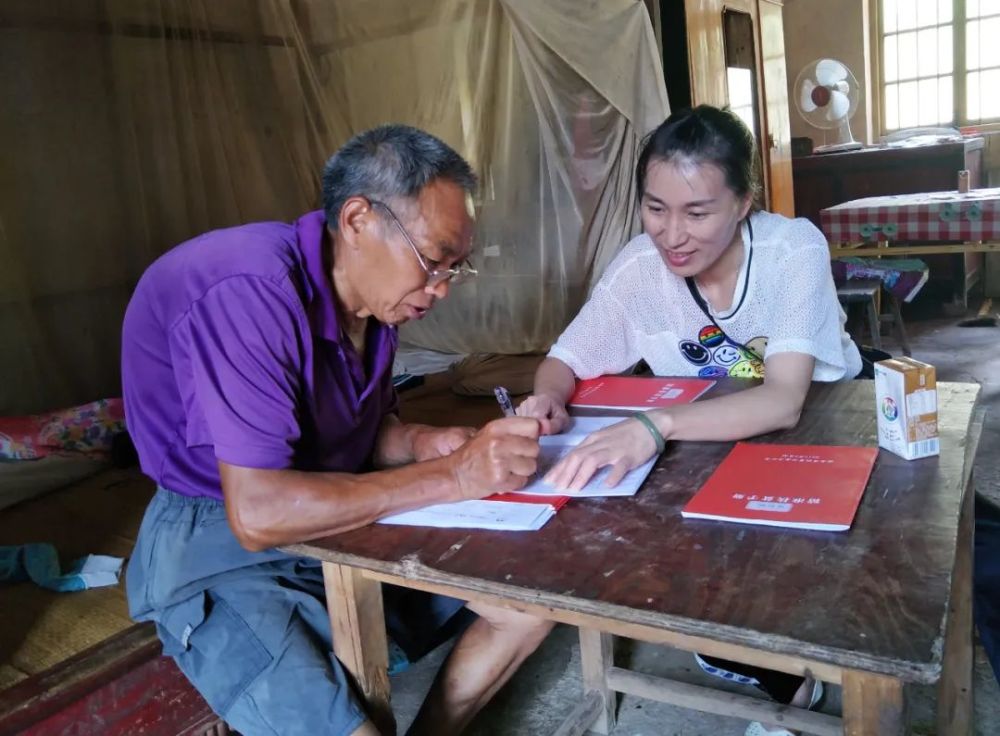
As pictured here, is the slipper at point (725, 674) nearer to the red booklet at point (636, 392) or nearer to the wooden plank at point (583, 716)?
the wooden plank at point (583, 716)

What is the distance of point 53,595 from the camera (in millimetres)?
1989

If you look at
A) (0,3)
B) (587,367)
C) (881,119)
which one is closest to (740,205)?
(587,367)

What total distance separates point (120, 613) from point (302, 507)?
1009 millimetres

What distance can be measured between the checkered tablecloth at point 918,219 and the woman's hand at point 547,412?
3731 millimetres

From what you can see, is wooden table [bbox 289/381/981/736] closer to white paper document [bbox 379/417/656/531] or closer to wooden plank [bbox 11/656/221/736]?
white paper document [bbox 379/417/656/531]

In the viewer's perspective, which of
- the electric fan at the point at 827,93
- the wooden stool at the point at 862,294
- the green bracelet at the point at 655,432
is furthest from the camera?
the electric fan at the point at 827,93

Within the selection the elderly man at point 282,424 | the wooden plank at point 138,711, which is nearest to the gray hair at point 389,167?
the elderly man at point 282,424

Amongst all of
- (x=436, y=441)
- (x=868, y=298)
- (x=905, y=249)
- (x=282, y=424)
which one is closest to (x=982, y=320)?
(x=905, y=249)

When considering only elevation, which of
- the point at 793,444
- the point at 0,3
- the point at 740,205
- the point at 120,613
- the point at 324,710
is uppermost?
the point at 0,3

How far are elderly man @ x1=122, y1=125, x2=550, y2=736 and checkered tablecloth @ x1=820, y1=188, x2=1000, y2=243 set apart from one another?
3.92 m

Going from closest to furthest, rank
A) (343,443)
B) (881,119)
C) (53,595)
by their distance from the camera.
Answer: (343,443) < (53,595) < (881,119)

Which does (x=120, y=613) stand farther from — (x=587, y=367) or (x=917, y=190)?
(x=917, y=190)

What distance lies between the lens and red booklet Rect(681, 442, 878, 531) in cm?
101

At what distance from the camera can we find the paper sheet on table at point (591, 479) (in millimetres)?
1165
